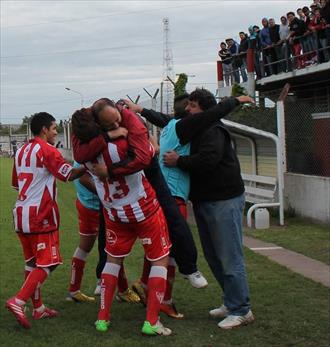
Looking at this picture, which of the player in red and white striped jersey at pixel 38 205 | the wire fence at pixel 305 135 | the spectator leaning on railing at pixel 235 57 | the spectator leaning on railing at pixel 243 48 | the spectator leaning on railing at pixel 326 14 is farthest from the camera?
the spectator leaning on railing at pixel 235 57

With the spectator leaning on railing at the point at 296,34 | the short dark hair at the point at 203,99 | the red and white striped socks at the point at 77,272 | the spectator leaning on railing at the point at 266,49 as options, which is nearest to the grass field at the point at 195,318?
the red and white striped socks at the point at 77,272

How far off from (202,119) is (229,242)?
1.04 meters

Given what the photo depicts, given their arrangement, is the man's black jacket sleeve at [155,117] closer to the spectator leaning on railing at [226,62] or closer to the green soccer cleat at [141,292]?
the green soccer cleat at [141,292]

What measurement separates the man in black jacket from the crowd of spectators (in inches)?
436

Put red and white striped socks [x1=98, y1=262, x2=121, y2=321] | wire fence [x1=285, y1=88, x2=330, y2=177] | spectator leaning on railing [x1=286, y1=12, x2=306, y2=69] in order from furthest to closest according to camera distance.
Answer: spectator leaning on railing [x1=286, y1=12, x2=306, y2=69] < wire fence [x1=285, y1=88, x2=330, y2=177] < red and white striped socks [x1=98, y1=262, x2=121, y2=321]

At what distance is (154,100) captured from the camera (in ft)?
67.8

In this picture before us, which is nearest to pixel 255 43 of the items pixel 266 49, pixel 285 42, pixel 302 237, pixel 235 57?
pixel 266 49

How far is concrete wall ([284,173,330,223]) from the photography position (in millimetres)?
11695

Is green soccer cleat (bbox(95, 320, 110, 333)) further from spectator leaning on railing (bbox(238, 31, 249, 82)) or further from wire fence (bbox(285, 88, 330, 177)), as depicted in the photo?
spectator leaning on railing (bbox(238, 31, 249, 82))

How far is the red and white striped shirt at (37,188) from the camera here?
202 inches

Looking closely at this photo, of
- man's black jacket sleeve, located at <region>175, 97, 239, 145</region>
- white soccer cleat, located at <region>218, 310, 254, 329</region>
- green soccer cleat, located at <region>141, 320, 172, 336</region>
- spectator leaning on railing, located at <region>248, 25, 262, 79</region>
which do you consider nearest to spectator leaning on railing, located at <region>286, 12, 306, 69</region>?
spectator leaning on railing, located at <region>248, 25, 262, 79</region>

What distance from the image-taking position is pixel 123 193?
4711 millimetres

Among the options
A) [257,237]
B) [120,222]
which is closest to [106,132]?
[120,222]

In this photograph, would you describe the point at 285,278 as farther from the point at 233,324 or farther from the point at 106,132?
the point at 106,132
